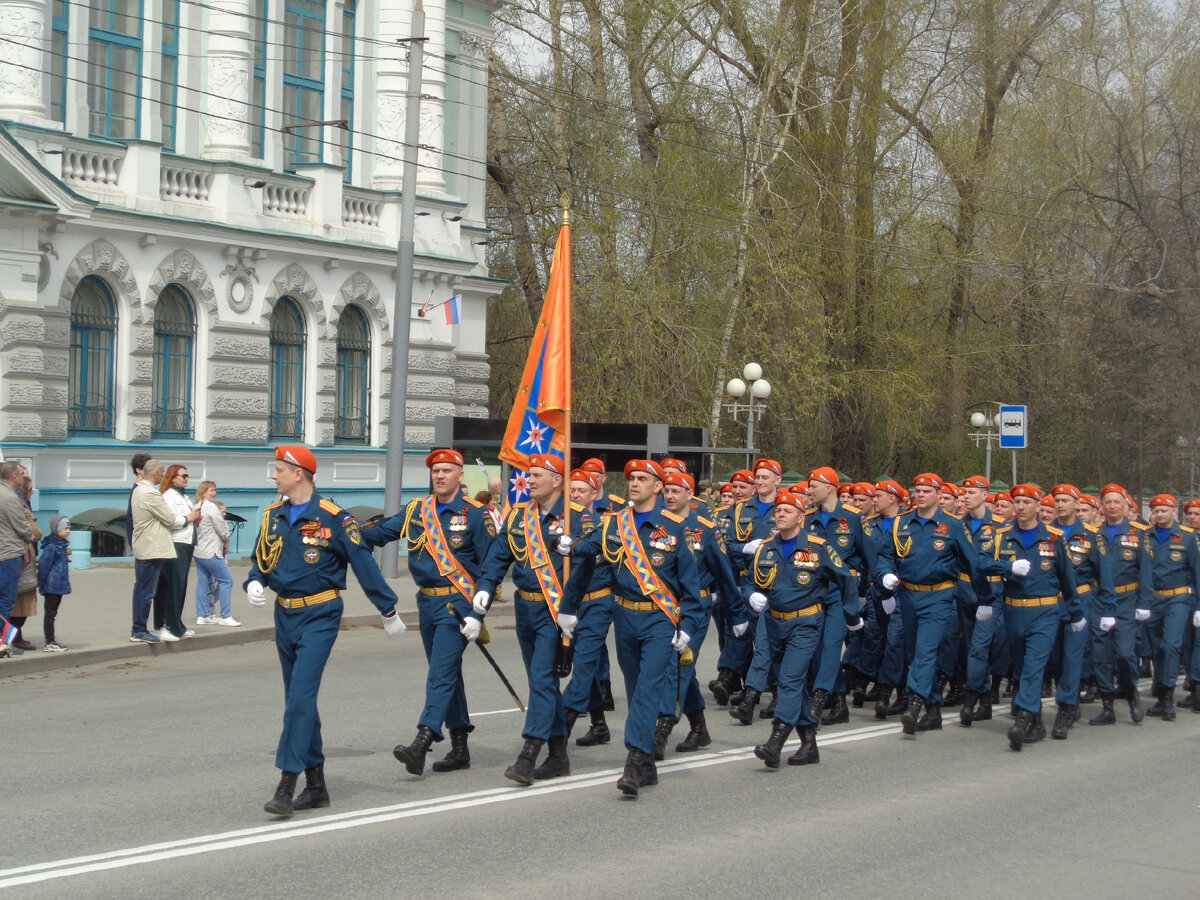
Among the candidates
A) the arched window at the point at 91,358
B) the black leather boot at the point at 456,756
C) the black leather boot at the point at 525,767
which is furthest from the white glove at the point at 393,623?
the arched window at the point at 91,358

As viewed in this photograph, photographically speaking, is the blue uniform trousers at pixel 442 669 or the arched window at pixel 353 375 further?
the arched window at pixel 353 375

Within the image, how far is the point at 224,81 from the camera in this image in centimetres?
2538

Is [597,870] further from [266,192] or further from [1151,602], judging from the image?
[266,192]

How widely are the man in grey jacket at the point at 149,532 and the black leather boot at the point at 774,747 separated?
7.57 meters

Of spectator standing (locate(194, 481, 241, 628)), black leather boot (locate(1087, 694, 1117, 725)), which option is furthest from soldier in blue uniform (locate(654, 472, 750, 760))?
spectator standing (locate(194, 481, 241, 628))

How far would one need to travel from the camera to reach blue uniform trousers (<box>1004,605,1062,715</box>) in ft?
37.2

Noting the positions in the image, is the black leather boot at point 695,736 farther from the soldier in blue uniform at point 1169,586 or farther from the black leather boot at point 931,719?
the soldier in blue uniform at point 1169,586

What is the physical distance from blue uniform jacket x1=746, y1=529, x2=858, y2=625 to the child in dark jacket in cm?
735

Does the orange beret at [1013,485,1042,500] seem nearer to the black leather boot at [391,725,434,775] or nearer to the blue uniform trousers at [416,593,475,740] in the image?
the blue uniform trousers at [416,593,475,740]

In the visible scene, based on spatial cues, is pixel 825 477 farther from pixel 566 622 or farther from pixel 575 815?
pixel 575 815

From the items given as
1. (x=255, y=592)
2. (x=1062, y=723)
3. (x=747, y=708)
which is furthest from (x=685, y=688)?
(x=1062, y=723)

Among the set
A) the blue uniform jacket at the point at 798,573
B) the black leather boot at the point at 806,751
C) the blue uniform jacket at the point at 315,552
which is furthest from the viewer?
the blue uniform jacket at the point at 798,573

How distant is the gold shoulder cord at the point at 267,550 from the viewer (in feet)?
28.0

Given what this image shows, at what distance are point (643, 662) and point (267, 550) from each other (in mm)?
2438
